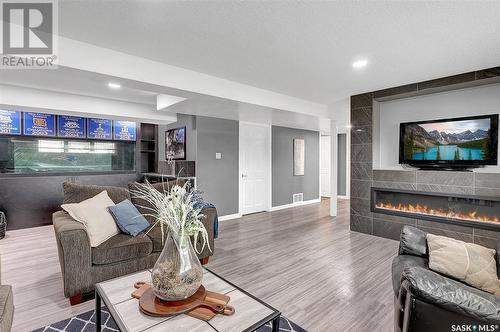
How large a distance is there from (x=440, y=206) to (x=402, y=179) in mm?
622

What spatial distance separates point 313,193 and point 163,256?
6.59m

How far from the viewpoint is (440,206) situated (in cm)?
373

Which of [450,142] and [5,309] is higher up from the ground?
[450,142]

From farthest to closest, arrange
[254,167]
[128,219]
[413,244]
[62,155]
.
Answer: [254,167], [62,155], [128,219], [413,244]

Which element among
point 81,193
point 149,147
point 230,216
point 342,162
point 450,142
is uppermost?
point 149,147

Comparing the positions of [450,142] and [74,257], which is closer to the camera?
[74,257]

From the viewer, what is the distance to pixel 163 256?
1485 mm

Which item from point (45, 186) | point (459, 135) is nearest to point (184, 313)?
point (459, 135)

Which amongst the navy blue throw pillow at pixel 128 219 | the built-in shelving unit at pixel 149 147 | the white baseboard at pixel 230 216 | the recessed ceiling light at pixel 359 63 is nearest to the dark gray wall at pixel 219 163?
the white baseboard at pixel 230 216

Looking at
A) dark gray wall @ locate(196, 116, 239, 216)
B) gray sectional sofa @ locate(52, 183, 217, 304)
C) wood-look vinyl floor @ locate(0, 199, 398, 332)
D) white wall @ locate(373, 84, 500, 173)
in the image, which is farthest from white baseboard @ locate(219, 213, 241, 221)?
white wall @ locate(373, 84, 500, 173)

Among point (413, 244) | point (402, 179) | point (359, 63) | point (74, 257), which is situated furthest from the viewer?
point (402, 179)

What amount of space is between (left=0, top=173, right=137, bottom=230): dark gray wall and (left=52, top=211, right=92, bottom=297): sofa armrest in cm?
343

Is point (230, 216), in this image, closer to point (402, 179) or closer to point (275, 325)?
point (402, 179)

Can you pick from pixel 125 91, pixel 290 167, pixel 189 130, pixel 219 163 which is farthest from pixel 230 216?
pixel 125 91
